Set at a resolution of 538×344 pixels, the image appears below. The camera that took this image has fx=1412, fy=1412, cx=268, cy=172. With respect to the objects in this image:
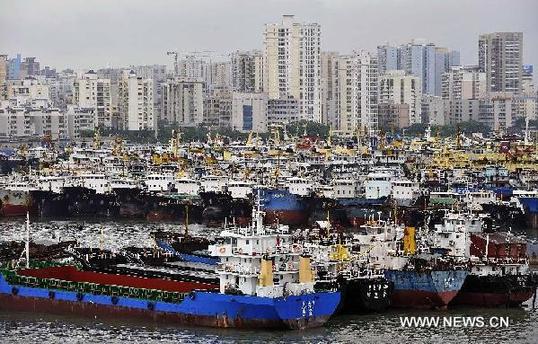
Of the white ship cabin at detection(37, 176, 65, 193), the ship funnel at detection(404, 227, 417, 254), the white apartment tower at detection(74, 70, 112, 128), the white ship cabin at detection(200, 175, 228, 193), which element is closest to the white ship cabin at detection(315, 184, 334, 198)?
the white ship cabin at detection(200, 175, 228, 193)

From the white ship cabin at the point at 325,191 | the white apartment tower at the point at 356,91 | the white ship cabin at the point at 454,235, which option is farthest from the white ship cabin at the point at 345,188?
the white apartment tower at the point at 356,91

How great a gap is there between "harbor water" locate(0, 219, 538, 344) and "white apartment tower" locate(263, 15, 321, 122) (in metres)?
55.3

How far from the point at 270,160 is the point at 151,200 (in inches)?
344

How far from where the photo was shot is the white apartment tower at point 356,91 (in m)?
73.7

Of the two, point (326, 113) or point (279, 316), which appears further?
point (326, 113)

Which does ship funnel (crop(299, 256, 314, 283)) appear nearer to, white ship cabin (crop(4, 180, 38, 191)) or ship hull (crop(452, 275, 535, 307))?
ship hull (crop(452, 275, 535, 307))

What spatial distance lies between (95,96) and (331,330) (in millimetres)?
60575

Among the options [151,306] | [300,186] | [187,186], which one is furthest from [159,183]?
[151,306]

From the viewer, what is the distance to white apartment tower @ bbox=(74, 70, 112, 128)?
74.3 metres

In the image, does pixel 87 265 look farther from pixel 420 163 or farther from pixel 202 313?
pixel 420 163

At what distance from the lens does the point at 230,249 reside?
16719 millimetres

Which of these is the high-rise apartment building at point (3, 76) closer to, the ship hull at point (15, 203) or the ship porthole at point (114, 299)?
the ship hull at point (15, 203)

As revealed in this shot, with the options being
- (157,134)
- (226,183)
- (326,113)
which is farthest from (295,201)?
(326,113)

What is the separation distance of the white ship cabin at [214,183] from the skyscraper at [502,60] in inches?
1974
